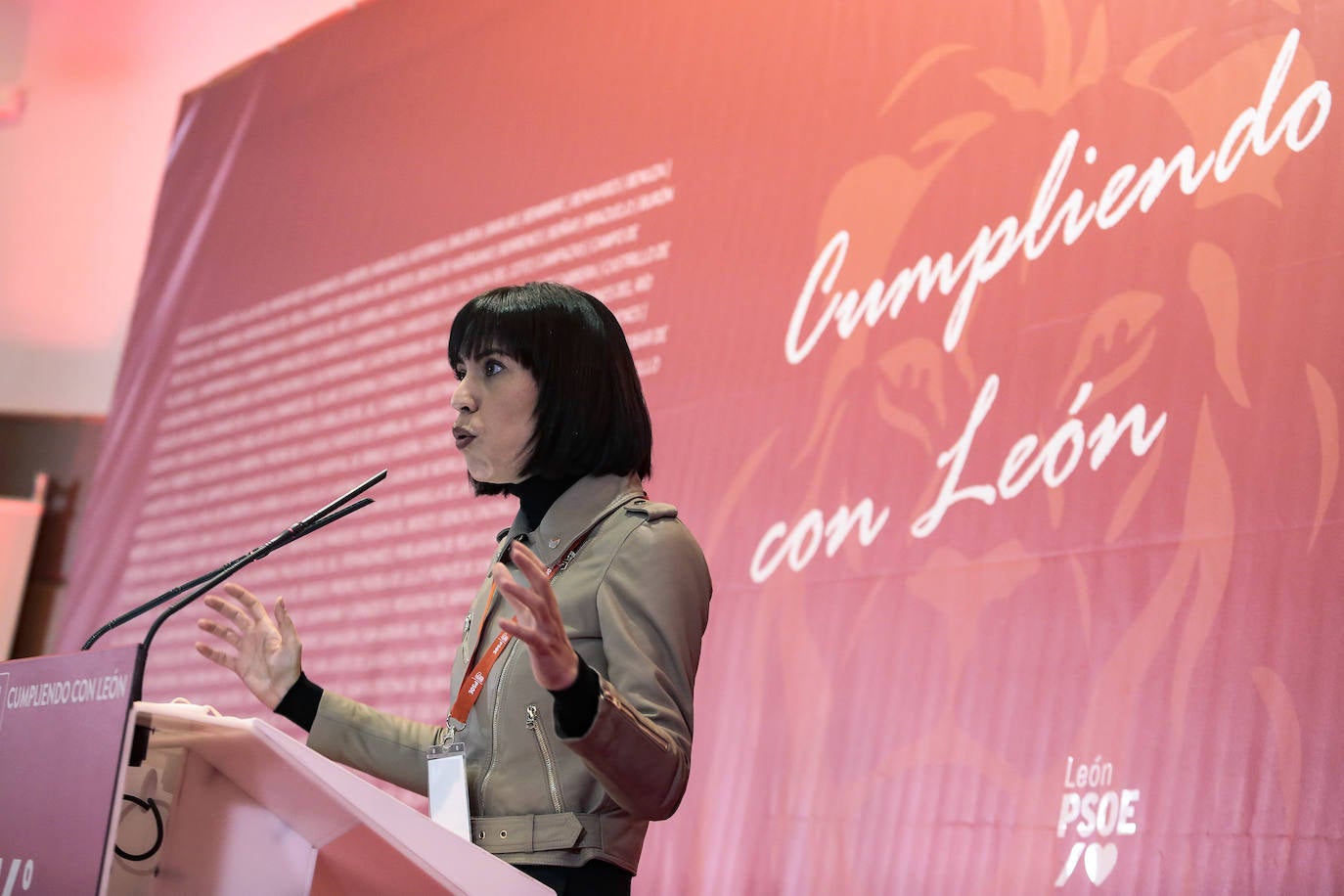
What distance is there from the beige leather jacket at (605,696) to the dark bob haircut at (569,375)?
0.04 metres

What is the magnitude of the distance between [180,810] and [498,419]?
0.52 metres

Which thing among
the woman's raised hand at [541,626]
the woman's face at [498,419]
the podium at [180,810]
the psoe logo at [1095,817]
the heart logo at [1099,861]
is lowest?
the podium at [180,810]

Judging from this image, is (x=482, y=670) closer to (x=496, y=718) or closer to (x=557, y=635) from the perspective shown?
(x=496, y=718)

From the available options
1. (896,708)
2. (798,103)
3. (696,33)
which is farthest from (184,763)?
(696,33)

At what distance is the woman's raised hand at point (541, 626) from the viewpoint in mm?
1168

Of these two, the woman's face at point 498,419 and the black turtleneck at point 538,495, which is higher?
the woman's face at point 498,419

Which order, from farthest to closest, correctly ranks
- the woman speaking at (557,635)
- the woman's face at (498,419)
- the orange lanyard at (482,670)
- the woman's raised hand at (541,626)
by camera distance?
the woman's face at (498,419), the orange lanyard at (482,670), the woman speaking at (557,635), the woman's raised hand at (541,626)

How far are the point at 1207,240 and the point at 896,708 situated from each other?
36.6 inches

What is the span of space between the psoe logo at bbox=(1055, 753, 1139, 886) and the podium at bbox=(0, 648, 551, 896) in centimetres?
112

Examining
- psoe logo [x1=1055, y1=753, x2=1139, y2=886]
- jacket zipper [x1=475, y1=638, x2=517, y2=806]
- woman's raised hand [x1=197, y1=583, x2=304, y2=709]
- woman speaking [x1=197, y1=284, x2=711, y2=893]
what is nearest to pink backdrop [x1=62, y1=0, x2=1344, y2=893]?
psoe logo [x1=1055, y1=753, x2=1139, y2=886]

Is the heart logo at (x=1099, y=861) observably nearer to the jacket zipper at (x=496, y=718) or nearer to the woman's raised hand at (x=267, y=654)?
the jacket zipper at (x=496, y=718)

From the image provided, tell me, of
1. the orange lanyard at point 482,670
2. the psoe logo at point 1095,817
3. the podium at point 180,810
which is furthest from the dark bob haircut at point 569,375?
the psoe logo at point 1095,817

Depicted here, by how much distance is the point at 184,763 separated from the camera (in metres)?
1.41

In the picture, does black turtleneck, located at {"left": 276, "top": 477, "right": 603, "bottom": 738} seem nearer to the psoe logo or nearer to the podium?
the podium
